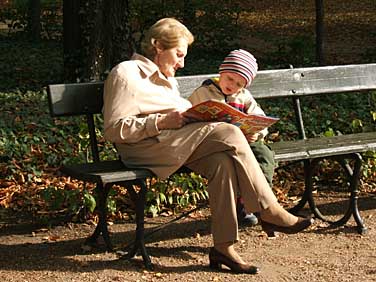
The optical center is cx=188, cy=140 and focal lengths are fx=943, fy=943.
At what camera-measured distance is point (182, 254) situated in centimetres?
550

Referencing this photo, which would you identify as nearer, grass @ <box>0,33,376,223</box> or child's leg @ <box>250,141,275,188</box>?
child's leg @ <box>250,141,275,188</box>

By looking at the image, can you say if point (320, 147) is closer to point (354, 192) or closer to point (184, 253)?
point (354, 192)

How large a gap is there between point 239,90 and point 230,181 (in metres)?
0.80

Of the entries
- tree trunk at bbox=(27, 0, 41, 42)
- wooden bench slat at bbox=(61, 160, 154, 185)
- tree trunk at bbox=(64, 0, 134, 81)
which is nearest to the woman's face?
wooden bench slat at bbox=(61, 160, 154, 185)

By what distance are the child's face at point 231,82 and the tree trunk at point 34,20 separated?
11202mm

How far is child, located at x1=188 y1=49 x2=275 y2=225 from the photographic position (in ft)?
18.1

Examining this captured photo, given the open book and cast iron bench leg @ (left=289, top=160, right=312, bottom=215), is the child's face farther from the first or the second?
cast iron bench leg @ (left=289, top=160, right=312, bottom=215)

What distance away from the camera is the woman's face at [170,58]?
17.8 ft

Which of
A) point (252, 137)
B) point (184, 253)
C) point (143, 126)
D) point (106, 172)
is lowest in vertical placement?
point (184, 253)

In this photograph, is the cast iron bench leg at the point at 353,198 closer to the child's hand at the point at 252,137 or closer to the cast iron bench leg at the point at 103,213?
the child's hand at the point at 252,137

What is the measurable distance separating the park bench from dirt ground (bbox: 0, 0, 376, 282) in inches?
5.1

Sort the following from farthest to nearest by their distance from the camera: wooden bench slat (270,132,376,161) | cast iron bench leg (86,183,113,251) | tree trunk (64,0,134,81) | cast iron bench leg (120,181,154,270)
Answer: tree trunk (64,0,134,81) < wooden bench slat (270,132,376,161) < cast iron bench leg (86,183,113,251) < cast iron bench leg (120,181,154,270)

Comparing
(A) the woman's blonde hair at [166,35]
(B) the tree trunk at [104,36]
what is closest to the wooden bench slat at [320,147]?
(A) the woman's blonde hair at [166,35]

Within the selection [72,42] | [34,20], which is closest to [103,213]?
[72,42]
